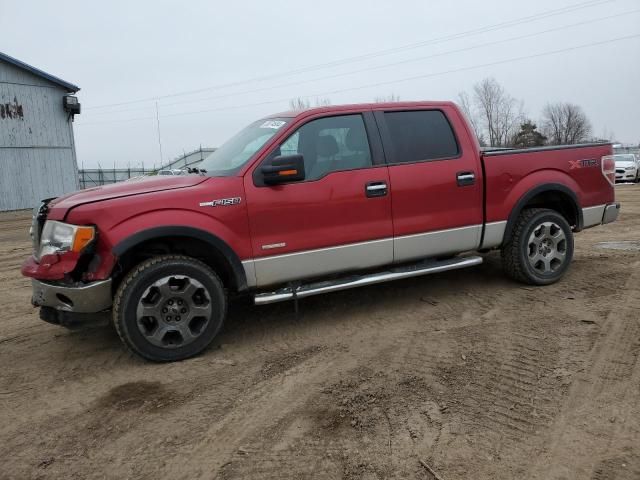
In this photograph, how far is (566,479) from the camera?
2.42 metres

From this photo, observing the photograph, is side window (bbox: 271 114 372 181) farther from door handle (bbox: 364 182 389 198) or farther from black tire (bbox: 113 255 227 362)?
black tire (bbox: 113 255 227 362)

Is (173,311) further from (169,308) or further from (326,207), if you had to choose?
(326,207)

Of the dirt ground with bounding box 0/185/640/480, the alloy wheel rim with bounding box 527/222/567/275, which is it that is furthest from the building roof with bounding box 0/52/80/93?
the alloy wheel rim with bounding box 527/222/567/275

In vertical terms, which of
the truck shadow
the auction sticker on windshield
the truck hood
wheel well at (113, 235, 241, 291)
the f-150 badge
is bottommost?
the truck shadow

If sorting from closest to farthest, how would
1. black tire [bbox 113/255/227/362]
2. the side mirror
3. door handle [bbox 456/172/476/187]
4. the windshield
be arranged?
black tire [bbox 113/255/227/362], the side mirror, the windshield, door handle [bbox 456/172/476/187]

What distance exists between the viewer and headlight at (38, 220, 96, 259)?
145 inches

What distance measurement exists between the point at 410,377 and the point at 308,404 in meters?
0.75

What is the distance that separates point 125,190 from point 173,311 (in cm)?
103

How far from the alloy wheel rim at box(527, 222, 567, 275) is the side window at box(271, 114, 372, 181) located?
6.93 feet

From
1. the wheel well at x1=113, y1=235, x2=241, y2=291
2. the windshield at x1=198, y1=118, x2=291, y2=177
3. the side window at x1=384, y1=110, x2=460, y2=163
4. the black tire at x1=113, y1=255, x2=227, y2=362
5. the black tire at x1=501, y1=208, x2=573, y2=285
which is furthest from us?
the black tire at x1=501, y1=208, x2=573, y2=285

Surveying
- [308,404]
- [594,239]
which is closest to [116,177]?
[594,239]

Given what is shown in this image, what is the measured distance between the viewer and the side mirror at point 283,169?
4.09 metres

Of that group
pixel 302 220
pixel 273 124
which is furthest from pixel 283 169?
pixel 273 124

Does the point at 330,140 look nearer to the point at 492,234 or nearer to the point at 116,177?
the point at 492,234
